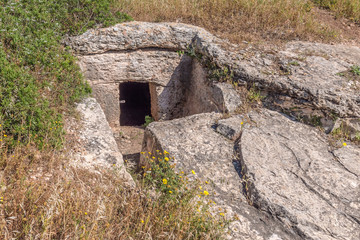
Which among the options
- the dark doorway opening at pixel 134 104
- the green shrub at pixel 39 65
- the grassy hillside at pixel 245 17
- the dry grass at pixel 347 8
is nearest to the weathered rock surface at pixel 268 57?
the green shrub at pixel 39 65

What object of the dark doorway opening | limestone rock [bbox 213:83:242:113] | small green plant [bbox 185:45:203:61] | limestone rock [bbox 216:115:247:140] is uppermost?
small green plant [bbox 185:45:203:61]

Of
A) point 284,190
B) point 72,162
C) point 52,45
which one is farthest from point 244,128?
point 52,45

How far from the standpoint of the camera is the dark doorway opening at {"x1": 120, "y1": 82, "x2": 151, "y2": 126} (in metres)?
8.70

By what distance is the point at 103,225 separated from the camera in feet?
9.78

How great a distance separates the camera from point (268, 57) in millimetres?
6129

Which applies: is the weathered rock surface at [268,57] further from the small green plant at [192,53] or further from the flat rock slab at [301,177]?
the flat rock slab at [301,177]

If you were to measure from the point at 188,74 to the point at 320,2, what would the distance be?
416 centimetres

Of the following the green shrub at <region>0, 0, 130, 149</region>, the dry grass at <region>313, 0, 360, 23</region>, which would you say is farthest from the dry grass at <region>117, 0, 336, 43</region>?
the dry grass at <region>313, 0, 360, 23</region>

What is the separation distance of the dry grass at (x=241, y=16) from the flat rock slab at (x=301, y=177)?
258cm

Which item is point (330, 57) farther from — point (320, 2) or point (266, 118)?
point (320, 2)

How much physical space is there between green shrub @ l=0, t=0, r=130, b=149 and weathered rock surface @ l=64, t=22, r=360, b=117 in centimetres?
39

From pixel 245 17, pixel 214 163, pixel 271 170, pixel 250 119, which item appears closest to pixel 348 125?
pixel 250 119

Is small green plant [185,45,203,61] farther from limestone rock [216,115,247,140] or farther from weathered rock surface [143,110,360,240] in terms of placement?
limestone rock [216,115,247,140]

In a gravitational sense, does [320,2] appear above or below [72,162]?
above
